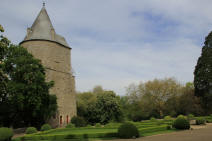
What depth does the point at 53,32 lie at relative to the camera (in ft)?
114

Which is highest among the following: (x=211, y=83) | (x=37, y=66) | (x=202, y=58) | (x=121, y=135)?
(x=202, y=58)

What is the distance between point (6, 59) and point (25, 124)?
383 inches

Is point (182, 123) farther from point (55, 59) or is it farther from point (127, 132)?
point (55, 59)

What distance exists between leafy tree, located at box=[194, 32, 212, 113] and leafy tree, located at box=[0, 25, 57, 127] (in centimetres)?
2395

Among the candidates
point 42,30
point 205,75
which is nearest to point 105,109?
point 42,30

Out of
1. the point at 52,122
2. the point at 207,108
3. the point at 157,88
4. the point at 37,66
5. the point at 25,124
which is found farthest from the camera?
the point at 157,88

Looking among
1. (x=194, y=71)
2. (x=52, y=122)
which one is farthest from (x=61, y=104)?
(x=194, y=71)

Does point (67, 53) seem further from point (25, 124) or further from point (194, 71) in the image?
point (194, 71)

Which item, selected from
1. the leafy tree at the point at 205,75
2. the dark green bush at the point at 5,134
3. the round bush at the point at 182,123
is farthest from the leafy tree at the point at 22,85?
the leafy tree at the point at 205,75

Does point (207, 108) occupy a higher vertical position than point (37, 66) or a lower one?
lower

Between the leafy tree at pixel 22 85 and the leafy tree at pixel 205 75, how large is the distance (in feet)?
78.6

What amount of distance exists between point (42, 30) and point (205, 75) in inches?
1087

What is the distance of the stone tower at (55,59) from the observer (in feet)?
107

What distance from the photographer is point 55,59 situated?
3400 cm
